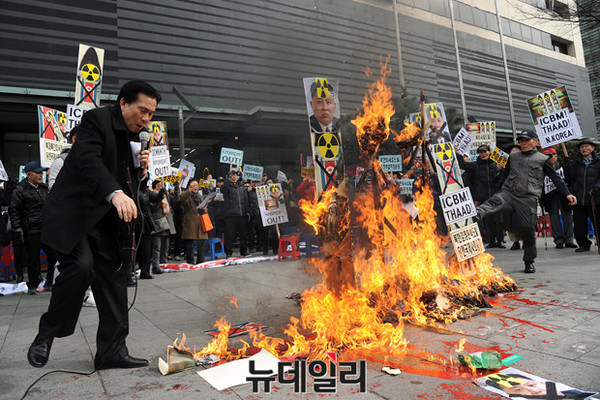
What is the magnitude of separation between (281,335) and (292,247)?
6.12m

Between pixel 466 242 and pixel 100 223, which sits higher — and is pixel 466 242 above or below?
below

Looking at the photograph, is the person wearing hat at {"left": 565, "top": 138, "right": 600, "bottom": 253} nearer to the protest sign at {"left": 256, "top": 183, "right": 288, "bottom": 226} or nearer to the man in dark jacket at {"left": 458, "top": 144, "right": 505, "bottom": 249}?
the man in dark jacket at {"left": 458, "top": 144, "right": 505, "bottom": 249}

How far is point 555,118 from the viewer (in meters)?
8.41

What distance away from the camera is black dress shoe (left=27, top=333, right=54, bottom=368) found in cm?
253

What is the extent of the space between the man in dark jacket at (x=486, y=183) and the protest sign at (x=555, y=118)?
1353 mm

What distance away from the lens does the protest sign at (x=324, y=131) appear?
5.33 meters

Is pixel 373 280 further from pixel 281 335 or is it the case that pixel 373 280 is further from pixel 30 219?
pixel 30 219

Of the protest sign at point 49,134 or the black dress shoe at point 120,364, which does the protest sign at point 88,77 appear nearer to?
the protest sign at point 49,134

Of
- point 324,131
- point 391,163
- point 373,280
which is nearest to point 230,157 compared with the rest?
point 391,163

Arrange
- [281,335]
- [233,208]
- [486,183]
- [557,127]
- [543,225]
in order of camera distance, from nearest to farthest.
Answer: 1. [281,335]
2. [557,127]
3. [486,183]
4. [233,208]
5. [543,225]

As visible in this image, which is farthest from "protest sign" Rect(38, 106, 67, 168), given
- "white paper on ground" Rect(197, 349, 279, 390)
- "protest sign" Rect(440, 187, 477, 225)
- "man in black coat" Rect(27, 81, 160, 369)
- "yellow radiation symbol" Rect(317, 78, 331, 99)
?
"protest sign" Rect(440, 187, 477, 225)

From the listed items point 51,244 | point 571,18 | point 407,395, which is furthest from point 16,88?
point 571,18

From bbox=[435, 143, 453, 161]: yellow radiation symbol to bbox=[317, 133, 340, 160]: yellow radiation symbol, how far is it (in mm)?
1893

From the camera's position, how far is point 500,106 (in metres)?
28.1
